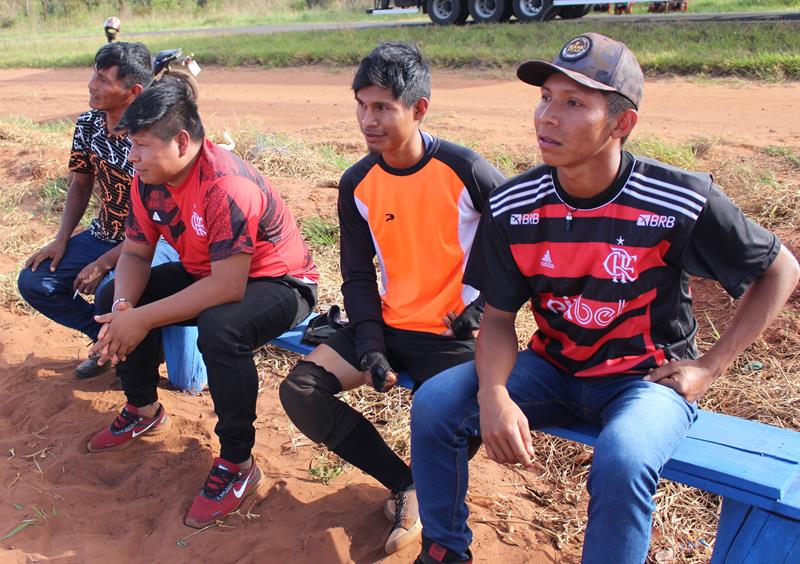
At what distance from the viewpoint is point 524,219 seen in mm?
2527

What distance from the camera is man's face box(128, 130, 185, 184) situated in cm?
310

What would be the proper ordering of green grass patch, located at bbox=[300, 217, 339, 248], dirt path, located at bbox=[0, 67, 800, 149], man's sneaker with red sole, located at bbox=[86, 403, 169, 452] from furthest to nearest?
dirt path, located at bbox=[0, 67, 800, 149]
green grass patch, located at bbox=[300, 217, 339, 248]
man's sneaker with red sole, located at bbox=[86, 403, 169, 452]

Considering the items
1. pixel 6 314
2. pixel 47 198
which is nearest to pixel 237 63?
pixel 47 198

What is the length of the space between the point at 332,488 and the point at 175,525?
618mm

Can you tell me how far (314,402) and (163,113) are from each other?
1225mm

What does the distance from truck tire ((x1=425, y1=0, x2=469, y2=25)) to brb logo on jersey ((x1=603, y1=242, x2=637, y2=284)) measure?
15.3 meters

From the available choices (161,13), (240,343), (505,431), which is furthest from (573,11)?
(161,13)

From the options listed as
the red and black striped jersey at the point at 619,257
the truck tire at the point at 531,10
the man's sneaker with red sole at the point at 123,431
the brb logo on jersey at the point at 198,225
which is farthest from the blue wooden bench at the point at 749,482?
the truck tire at the point at 531,10

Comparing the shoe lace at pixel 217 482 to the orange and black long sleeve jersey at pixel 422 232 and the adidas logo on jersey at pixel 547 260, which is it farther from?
the adidas logo on jersey at pixel 547 260

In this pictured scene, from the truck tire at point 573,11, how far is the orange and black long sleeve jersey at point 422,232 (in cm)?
1458

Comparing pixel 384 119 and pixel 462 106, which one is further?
pixel 462 106

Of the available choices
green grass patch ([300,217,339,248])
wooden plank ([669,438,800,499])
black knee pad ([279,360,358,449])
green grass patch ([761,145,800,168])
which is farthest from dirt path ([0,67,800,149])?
wooden plank ([669,438,800,499])

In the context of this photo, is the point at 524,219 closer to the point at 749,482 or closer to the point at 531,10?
the point at 749,482

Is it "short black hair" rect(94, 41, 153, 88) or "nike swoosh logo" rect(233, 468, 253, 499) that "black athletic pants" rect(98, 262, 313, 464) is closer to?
"nike swoosh logo" rect(233, 468, 253, 499)
